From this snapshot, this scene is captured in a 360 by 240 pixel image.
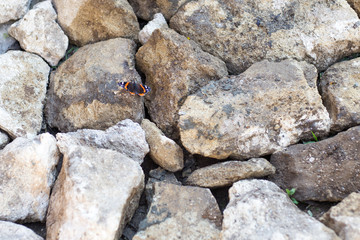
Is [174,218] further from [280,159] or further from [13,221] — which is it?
[13,221]

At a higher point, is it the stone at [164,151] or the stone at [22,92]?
the stone at [22,92]

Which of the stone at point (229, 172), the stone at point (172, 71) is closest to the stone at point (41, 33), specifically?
the stone at point (172, 71)

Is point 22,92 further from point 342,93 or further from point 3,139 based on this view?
point 342,93

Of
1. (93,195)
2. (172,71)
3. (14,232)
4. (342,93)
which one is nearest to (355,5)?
(342,93)

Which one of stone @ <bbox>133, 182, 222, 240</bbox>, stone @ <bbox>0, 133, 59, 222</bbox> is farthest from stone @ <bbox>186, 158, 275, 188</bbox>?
stone @ <bbox>0, 133, 59, 222</bbox>

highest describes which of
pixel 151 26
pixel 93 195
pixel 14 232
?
pixel 151 26

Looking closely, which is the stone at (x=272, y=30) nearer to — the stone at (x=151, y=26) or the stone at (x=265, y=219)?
the stone at (x=151, y=26)

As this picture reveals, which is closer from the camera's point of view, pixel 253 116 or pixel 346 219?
pixel 346 219
